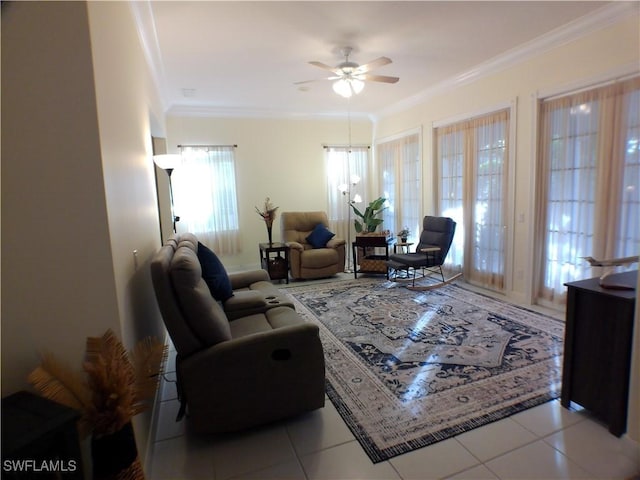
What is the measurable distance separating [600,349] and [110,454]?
2.41 m

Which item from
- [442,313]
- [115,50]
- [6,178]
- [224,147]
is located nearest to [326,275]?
[442,313]

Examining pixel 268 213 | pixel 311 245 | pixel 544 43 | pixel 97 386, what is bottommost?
pixel 311 245

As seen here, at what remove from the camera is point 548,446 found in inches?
72.6

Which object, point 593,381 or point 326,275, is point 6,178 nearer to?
point 593,381

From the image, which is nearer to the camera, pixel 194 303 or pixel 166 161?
pixel 194 303

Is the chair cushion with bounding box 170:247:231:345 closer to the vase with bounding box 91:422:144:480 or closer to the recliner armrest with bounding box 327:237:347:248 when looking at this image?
the vase with bounding box 91:422:144:480

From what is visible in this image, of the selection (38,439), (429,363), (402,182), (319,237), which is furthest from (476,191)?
(38,439)

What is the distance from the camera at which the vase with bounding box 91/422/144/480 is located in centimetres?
127

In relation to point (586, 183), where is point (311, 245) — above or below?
below

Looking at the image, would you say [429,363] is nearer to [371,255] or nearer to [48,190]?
[48,190]

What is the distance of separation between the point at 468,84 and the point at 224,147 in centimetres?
391

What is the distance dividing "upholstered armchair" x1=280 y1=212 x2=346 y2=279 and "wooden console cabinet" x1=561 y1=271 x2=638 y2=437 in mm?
3659

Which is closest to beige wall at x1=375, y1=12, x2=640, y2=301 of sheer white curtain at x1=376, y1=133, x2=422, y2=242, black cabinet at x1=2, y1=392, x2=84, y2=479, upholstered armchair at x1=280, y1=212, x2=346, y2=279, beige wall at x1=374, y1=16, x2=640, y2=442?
beige wall at x1=374, y1=16, x2=640, y2=442

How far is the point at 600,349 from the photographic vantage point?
1.95 m
